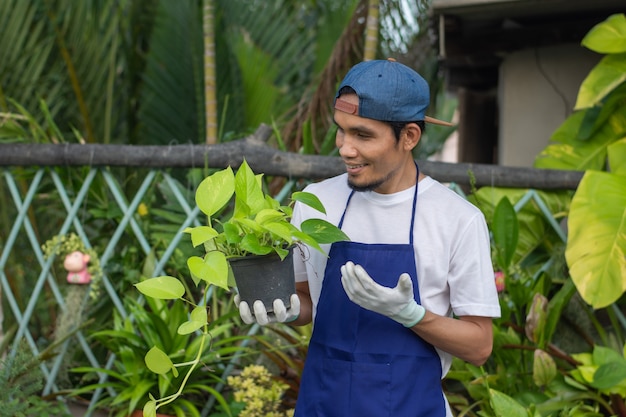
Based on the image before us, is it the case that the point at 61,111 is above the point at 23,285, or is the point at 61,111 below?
above

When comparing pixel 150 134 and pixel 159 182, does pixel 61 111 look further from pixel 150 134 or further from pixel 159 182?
pixel 159 182

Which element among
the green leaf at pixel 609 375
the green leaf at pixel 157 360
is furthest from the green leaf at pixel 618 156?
the green leaf at pixel 157 360

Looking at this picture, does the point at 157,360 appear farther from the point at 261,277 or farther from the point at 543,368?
the point at 543,368

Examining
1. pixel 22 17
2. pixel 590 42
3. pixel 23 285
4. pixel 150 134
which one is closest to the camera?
pixel 590 42

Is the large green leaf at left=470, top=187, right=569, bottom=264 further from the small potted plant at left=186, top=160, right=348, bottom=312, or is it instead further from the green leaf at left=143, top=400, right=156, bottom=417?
the green leaf at left=143, top=400, right=156, bottom=417

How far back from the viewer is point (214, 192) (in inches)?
72.5

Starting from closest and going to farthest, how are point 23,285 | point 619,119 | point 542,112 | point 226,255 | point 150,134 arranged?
point 226,255
point 619,119
point 23,285
point 542,112
point 150,134

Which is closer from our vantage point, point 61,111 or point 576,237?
point 576,237

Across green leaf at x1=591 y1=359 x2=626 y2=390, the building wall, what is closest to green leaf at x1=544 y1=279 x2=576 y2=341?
green leaf at x1=591 y1=359 x2=626 y2=390

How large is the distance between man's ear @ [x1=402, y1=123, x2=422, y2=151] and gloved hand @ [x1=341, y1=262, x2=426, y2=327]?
38 centimetres

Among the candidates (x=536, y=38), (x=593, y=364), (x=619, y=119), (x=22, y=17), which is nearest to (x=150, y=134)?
(x=22, y=17)

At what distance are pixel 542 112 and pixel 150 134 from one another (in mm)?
2795

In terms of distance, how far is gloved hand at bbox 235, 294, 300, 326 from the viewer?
5.94 ft

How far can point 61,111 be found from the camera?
5.44 meters
